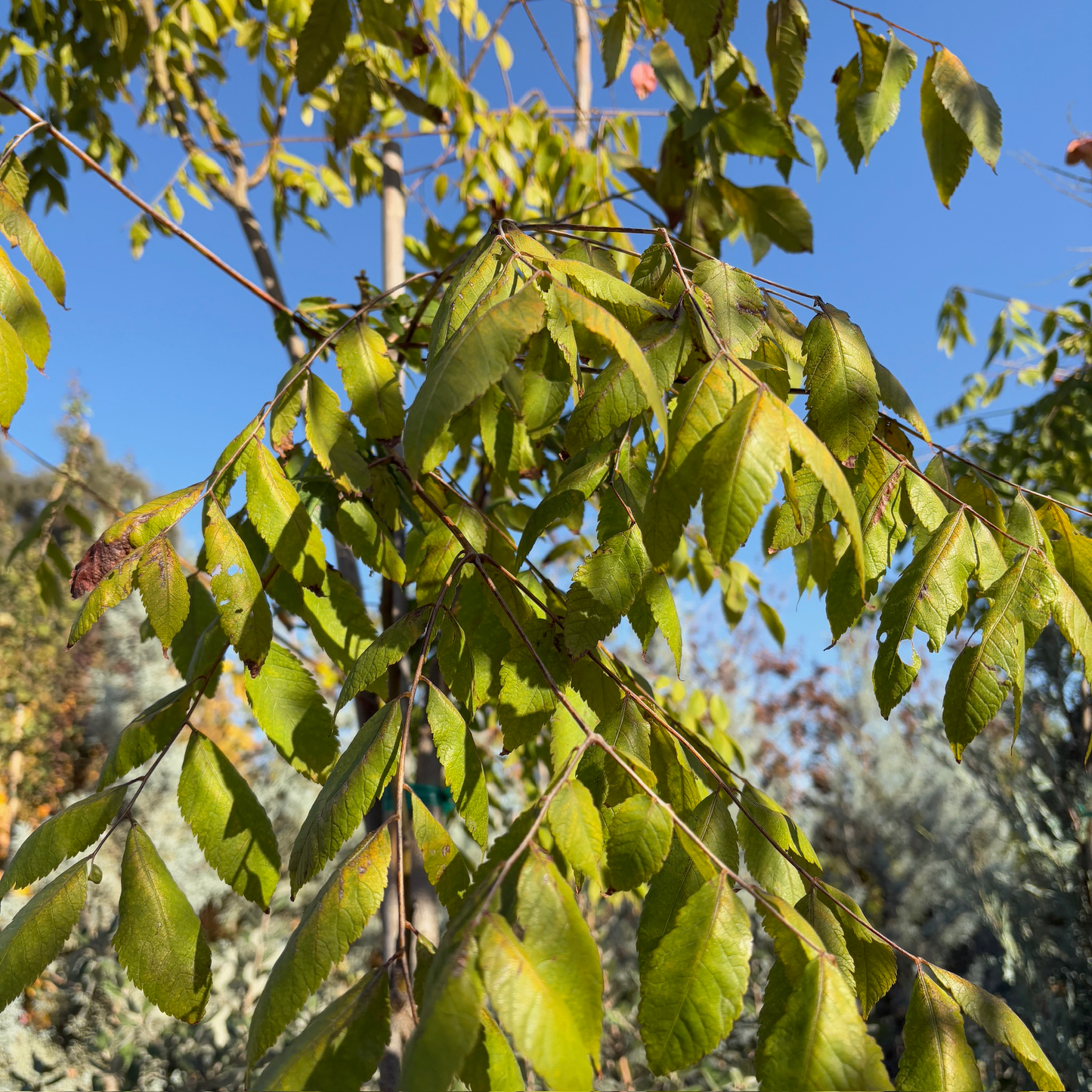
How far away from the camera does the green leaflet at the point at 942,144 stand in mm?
1040

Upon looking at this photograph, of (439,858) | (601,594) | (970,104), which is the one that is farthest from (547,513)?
(970,104)

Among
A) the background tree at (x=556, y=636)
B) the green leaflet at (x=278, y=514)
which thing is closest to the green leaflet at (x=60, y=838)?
the background tree at (x=556, y=636)

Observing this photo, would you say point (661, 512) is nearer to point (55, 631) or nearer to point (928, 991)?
Answer: point (928, 991)

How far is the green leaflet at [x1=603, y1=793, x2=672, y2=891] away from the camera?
1.79 feet

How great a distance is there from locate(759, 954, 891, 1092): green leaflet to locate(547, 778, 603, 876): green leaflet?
0.16m

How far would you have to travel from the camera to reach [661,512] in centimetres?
55

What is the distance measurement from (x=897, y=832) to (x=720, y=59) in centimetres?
437

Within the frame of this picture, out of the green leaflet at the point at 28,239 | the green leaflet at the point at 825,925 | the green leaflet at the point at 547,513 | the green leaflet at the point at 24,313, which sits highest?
the green leaflet at the point at 28,239

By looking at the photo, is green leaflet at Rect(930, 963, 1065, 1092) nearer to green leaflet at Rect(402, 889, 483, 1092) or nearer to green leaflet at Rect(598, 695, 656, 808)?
green leaflet at Rect(598, 695, 656, 808)

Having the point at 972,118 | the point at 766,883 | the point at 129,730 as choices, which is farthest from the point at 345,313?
the point at 766,883

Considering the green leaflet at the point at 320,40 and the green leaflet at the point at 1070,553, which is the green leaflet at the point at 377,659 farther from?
the green leaflet at the point at 320,40

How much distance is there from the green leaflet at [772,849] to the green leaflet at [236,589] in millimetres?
480

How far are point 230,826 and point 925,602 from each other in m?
0.68

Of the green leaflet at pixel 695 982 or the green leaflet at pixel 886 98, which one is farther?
the green leaflet at pixel 886 98
